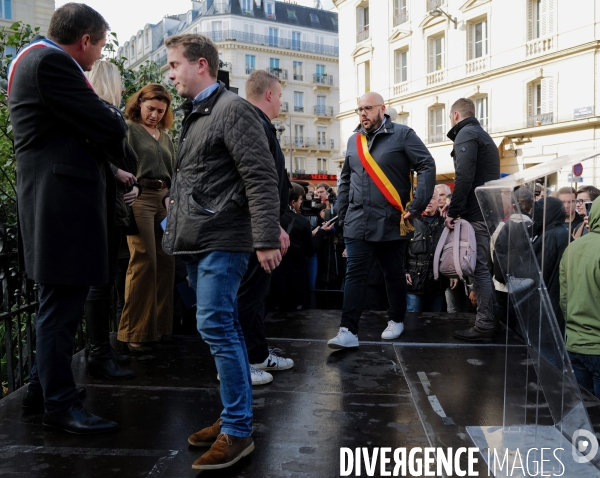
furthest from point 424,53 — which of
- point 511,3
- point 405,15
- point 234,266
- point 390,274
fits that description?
point 234,266

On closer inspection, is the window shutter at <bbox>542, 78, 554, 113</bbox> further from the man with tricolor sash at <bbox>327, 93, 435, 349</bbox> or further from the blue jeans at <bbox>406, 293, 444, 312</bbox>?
the man with tricolor sash at <bbox>327, 93, 435, 349</bbox>

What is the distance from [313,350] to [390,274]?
0.96m

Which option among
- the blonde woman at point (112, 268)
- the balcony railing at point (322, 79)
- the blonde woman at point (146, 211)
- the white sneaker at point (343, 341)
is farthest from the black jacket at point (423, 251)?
the balcony railing at point (322, 79)

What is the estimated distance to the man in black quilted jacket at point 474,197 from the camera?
5.02 metres

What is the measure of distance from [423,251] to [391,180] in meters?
1.64

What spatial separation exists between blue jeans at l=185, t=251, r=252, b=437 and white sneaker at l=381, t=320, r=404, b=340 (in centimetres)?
248

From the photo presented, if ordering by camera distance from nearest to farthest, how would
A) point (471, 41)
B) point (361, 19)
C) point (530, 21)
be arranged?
point (530, 21) < point (471, 41) < point (361, 19)

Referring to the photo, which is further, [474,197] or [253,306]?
[474,197]

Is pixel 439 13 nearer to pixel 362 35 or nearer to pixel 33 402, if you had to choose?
pixel 362 35

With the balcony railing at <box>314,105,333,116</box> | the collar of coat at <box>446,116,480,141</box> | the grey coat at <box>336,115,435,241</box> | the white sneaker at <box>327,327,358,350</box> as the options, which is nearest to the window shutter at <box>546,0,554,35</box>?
the collar of coat at <box>446,116,480,141</box>

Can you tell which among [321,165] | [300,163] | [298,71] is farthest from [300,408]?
[298,71]

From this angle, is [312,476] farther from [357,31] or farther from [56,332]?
[357,31]

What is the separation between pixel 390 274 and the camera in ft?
16.6

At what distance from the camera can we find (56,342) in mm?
2926
